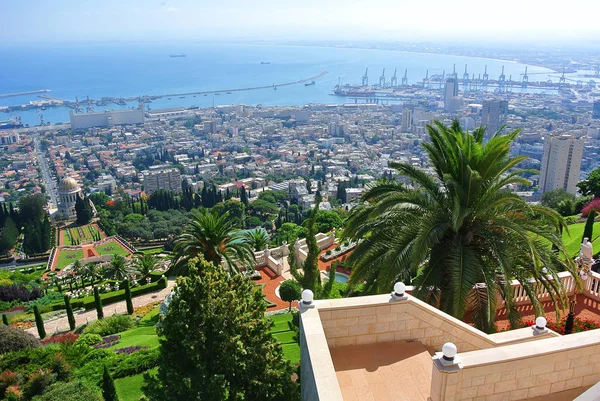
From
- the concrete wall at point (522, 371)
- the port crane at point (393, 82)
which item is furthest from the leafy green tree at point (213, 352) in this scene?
the port crane at point (393, 82)

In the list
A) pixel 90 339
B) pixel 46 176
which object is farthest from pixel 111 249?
pixel 46 176

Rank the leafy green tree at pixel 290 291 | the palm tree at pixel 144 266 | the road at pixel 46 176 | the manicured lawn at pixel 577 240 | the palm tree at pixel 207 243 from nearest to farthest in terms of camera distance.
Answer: the palm tree at pixel 207 243 < the manicured lawn at pixel 577 240 < the leafy green tree at pixel 290 291 < the palm tree at pixel 144 266 < the road at pixel 46 176

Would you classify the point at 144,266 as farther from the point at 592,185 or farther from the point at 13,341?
the point at 592,185

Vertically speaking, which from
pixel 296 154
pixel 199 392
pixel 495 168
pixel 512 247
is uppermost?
pixel 495 168

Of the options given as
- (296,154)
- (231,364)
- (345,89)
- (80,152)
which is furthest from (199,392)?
(345,89)

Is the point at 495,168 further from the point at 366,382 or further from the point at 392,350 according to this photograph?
the point at 366,382

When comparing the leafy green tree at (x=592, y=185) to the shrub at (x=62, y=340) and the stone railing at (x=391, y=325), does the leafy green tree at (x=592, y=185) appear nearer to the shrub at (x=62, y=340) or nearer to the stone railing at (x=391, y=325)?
the stone railing at (x=391, y=325)

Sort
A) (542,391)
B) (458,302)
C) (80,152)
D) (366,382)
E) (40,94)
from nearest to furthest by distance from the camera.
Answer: (542,391) < (366,382) < (458,302) < (80,152) < (40,94)
